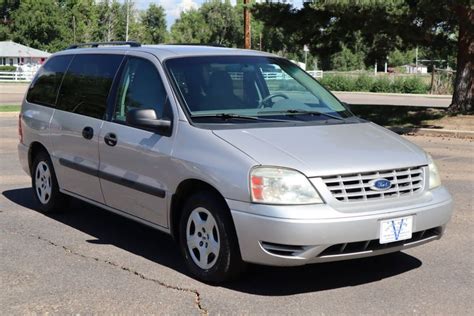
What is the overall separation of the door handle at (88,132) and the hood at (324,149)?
5.51 ft

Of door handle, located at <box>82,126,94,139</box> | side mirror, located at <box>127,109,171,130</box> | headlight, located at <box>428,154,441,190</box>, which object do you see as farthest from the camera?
door handle, located at <box>82,126,94,139</box>

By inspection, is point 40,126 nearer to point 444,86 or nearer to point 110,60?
point 110,60

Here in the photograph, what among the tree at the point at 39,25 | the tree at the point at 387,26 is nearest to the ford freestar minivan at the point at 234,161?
the tree at the point at 387,26

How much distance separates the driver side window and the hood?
2.77 ft

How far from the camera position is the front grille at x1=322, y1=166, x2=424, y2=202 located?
4332 mm

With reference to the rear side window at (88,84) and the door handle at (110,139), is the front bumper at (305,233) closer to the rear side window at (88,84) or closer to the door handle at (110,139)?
the door handle at (110,139)

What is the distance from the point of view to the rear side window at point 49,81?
22.7 feet

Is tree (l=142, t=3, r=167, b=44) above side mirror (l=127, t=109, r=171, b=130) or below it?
above

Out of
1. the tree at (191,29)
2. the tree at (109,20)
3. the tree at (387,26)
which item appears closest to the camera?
the tree at (387,26)

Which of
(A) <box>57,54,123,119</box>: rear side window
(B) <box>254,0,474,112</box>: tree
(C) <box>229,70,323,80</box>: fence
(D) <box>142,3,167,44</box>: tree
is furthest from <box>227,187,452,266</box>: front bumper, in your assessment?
(D) <box>142,3,167,44</box>: tree

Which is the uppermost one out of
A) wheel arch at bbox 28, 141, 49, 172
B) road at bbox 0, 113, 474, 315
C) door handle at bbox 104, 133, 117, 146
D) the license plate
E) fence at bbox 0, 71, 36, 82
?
fence at bbox 0, 71, 36, 82

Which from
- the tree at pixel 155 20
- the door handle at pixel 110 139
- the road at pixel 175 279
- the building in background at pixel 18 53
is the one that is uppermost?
the tree at pixel 155 20

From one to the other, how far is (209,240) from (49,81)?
3.41 metres

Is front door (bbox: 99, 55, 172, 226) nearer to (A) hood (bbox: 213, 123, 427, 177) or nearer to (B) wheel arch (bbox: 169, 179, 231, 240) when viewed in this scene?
(B) wheel arch (bbox: 169, 179, 231, 240)
